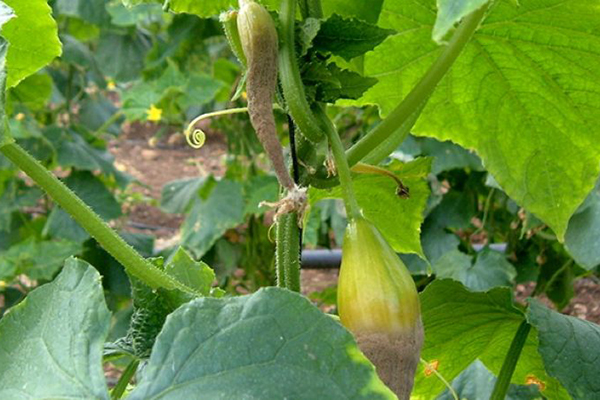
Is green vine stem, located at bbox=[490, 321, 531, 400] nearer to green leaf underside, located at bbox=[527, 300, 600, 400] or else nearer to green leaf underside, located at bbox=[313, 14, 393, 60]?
green leaf underside, located at bbox=[527, 300, 600, 400]

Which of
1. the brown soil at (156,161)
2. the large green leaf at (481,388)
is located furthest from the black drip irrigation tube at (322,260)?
the brown soil at (156,161)

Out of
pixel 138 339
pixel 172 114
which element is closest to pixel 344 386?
pixel 138 339

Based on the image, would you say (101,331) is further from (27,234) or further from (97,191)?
(27,234)

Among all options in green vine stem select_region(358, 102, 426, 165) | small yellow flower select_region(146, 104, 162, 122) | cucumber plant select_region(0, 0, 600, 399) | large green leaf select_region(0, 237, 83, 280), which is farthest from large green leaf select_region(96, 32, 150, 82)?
green vine stem select_region(358, 102, 426, 165)

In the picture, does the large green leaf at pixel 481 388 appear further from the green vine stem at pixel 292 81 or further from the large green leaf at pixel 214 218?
the large green leaf at pixel 214 218

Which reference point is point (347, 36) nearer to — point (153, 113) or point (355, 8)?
point (355, 8)
